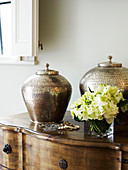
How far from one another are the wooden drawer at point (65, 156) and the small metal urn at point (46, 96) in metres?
0.19

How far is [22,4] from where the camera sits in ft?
6.49

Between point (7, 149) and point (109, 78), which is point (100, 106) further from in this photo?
point (7, 149)

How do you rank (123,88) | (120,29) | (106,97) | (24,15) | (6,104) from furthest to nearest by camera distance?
(6,104) < (24,15) < (120,29) < (123,88) < (106,97)

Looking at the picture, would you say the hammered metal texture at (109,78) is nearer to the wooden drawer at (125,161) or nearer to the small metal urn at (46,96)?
the small metal urn at (46,96)

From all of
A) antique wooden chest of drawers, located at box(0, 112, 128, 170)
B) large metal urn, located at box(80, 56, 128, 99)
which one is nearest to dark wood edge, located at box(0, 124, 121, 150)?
Answer: antique wooden chest of drawers, located at box(0, 112, 128, 170)

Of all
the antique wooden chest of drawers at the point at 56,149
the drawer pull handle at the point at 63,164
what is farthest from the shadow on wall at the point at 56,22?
the drawer pull handle at the point at 63,164

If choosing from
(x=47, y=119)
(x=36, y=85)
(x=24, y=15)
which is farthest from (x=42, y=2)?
(x=47, y=119)

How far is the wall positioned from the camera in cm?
187

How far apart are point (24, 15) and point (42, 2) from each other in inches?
9.9

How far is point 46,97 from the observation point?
1.60m

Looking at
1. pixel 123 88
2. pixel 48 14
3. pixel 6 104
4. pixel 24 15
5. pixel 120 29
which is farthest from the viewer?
pixel 6 104

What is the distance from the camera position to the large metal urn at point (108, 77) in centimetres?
156

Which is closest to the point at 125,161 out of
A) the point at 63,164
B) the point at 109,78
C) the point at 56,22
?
the point at 63,164

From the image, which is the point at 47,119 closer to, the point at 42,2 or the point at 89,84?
the point at 89,84
